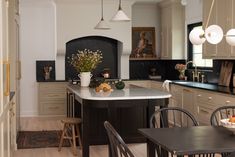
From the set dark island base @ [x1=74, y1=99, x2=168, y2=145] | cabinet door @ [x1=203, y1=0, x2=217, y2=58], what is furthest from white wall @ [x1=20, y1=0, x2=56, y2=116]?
cabinet door @ [x1=203, y1=0, x2=217, y2=58]

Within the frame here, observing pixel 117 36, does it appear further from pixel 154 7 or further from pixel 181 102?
pixel 181 102

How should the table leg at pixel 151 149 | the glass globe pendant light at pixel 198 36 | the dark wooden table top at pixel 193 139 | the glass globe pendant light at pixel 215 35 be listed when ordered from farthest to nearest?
the table leg at pixel 151 149 < the glass globe pendant light at pixel 198 36 < the glass globe pendant light at pixel 215 35 < the dark wooden table top at pixel 193 139

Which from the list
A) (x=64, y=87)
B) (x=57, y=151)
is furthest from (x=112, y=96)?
(x=64, y=87)

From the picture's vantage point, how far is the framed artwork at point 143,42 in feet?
31.6

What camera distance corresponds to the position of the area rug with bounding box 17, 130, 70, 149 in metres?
6.26

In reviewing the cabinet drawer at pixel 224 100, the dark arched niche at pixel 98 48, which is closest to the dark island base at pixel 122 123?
the cabinet drawer at pixel 224 100

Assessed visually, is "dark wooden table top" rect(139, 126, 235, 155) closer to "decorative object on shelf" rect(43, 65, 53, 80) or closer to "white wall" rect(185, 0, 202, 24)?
"white wall" rect(185, 0, 202, 24)

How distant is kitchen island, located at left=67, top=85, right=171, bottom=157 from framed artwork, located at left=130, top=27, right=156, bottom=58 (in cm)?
315

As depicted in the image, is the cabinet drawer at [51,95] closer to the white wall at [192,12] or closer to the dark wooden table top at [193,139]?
the white wall at [192,12]

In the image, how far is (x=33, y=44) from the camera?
9.13 meters

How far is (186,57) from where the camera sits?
8672mm

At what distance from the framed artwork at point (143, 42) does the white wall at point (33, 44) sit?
76.9 inches

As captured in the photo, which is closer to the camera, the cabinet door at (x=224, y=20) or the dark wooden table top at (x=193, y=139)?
the dark wooden table top at (x=193, y=139)

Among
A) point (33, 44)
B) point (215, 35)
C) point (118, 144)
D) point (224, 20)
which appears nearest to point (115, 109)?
point (224, 20)
